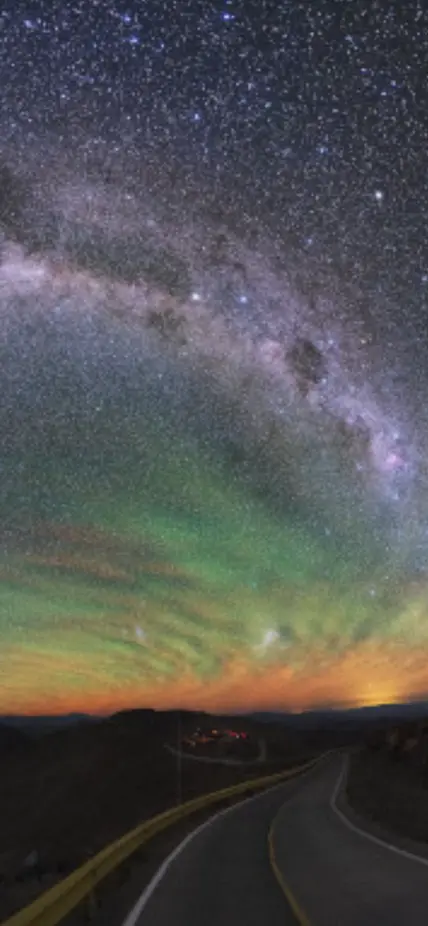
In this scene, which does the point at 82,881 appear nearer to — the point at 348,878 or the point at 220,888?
the point at 220,888

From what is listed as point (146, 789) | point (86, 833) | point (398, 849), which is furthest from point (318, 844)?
point (146, 789)

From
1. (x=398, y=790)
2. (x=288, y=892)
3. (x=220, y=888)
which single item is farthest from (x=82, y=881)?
(x=398, y=790)

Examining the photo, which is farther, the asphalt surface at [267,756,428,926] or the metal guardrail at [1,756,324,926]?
the asphalt surface at [267,756,428,926]

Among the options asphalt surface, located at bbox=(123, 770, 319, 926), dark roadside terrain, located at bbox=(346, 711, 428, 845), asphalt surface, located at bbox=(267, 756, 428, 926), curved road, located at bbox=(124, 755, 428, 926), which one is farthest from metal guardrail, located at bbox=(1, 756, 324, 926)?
dark roadside terrain, located at bbox=(346, 711, 428, 845)

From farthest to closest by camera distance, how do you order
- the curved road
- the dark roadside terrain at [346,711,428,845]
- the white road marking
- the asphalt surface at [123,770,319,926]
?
1. the dark roadside terrain at [346,711,428,845]
2. the white road marking
3. the asphalt surface at [123,770,319,926]
4. the curved road

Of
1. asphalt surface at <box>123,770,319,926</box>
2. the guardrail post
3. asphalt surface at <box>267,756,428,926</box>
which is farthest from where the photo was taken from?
the guardrail post

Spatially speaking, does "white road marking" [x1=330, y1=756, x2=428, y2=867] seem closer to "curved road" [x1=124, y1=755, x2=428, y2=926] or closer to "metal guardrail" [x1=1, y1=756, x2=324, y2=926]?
"curved road" [x1=124, y1=755, x2=428, y2=926]

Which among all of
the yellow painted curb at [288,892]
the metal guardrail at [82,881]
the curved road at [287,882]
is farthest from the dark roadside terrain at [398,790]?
Result: the metal guardrail at [82,881]

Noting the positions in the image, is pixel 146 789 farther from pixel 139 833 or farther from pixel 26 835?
pixel 139 833
